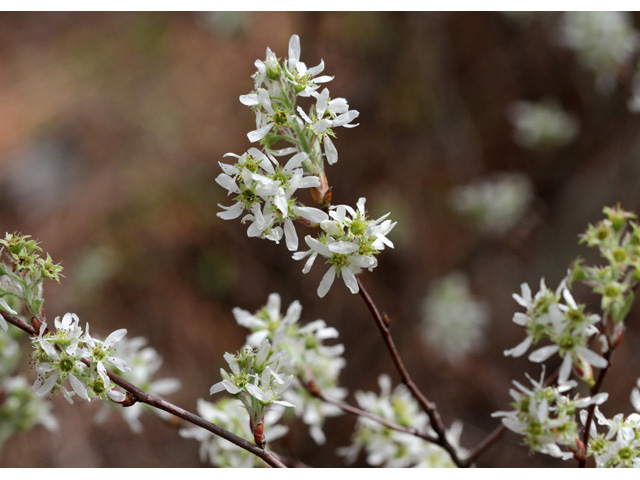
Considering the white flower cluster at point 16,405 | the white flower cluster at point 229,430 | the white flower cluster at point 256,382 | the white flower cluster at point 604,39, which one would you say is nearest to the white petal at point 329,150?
the white flower cluster at point 256,382

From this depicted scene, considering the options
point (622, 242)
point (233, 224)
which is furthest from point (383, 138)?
point (622, 242)

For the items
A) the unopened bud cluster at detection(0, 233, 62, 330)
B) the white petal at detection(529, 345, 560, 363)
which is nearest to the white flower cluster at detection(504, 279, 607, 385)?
the white petal at detection(529, 345, 560, 363)

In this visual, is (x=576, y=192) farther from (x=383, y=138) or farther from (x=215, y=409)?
(x=215, y=409)

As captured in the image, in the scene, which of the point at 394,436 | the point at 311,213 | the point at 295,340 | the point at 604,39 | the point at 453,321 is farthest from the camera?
the point at 453,321

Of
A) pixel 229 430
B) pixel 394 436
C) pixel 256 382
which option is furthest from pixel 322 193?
pixel 394 436

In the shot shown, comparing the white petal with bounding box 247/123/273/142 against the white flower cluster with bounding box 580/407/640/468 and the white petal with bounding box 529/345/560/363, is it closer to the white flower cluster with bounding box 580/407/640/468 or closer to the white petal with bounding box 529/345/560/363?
the white petal with bounding box 529/345/560/363

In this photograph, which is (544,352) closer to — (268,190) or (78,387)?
(268,190)
